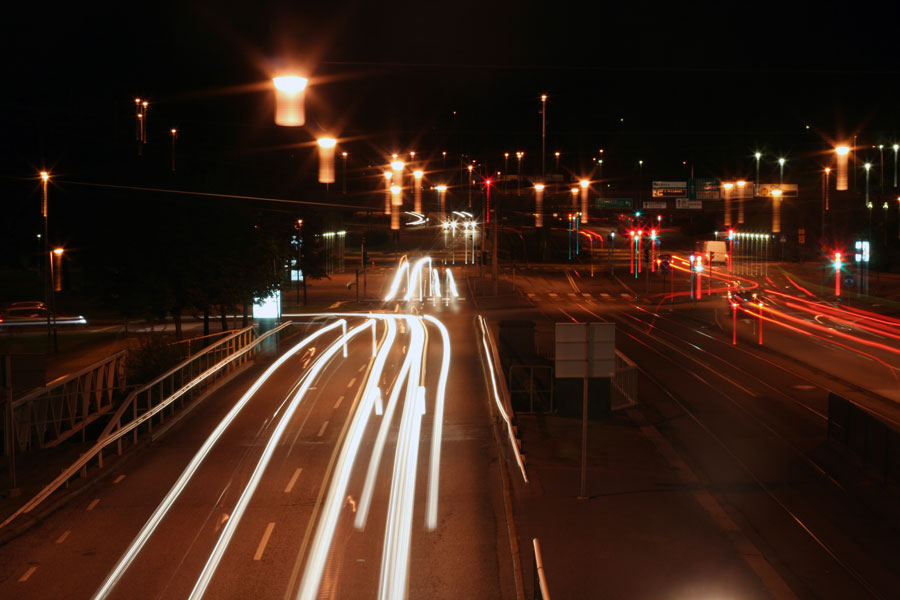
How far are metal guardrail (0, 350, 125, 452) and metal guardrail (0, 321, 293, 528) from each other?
0.86m

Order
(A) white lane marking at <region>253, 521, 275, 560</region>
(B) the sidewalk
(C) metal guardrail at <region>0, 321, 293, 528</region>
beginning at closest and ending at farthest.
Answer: (B) the sidewalk < (A) white lane marking at <region>253, 521, 275, 560</region> < (C) metal guardrail at <region>0, 321, 293, 528</region>

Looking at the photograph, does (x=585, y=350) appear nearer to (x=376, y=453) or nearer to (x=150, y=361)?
(x=376, y=453)

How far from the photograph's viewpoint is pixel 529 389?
882 inches

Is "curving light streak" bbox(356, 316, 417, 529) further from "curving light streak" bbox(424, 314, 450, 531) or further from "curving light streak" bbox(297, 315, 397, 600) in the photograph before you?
"curving light streak" bbox(424, 314, 450, 531)

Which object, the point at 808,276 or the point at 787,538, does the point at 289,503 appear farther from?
the point at 808,276

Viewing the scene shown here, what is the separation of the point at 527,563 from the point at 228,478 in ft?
20.1

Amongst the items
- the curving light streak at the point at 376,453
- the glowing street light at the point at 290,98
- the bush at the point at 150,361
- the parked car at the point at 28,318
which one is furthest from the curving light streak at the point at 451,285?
the glowing street light at the point at 290,98

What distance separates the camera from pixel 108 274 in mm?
29719

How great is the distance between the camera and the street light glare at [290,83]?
6.67 m

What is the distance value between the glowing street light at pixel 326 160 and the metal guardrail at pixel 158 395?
6.61 metres

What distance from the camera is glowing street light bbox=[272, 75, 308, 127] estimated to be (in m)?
6.71

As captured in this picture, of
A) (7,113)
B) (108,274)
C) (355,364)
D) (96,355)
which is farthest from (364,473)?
(7,113)

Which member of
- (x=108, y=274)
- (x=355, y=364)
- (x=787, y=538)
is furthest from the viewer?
(x=108, y=274)

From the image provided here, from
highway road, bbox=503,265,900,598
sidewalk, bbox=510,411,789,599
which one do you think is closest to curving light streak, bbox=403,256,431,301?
highway road, bbox=503,265,900,598
